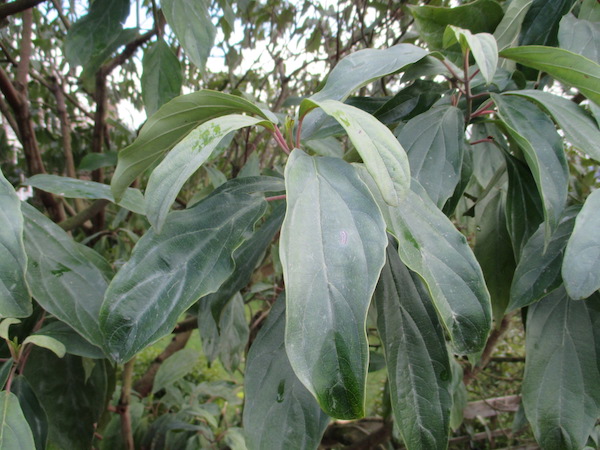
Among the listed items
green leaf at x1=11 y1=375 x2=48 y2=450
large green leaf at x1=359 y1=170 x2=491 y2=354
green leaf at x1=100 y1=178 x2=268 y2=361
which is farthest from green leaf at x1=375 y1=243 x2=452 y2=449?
green leaf at x1=11 y1=375 x2=48 y2=450

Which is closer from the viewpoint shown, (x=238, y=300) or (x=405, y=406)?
(x=405, y=406)

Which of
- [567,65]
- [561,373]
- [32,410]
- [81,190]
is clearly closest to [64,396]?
[32,410]

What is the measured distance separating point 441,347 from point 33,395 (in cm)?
51

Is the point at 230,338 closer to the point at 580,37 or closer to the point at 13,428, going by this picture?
the point at 13,428

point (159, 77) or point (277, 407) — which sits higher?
point (159, 77)

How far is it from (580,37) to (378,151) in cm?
42

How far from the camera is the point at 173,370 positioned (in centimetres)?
149

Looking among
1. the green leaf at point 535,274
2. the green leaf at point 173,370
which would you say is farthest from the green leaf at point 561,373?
the green leaf at point 173,370

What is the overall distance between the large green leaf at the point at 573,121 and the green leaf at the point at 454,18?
0.15 meters

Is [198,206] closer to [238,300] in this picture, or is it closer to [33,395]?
[33,395]

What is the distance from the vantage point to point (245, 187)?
1.99 feet

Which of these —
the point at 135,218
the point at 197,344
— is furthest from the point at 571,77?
the point at 197,344

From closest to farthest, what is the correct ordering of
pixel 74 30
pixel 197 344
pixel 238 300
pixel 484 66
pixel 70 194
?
pixel 484 66, pixel 70 194, pixel 74 30, pixel 238 300, pixel 197 344

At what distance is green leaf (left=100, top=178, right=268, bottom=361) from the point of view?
0.47m
